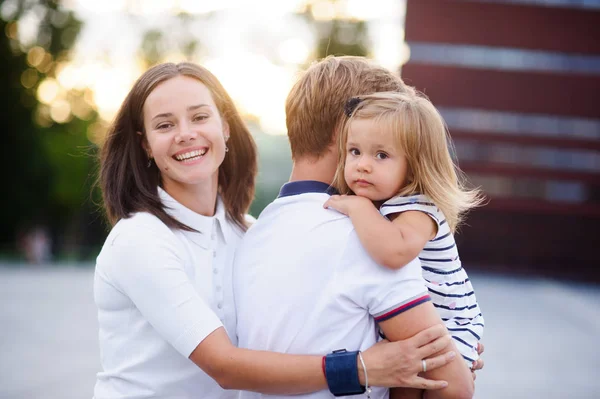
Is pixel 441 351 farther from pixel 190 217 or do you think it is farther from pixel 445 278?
pixel 190 217

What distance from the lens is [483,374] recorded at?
30.0 feet

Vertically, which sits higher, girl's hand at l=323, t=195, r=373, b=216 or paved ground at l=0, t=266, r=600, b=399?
girl's hand at l=323, t=195, r=373, b=216

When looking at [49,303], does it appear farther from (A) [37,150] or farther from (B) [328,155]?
(A) [37,150]

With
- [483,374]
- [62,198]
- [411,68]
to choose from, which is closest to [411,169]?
[483,374]

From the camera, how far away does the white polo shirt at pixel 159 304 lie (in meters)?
1.99

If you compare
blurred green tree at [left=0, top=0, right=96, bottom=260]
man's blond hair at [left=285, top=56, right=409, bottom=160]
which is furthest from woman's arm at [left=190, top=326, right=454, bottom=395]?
blurred green tree at [left=0, top=0, right=96, bottom=260]

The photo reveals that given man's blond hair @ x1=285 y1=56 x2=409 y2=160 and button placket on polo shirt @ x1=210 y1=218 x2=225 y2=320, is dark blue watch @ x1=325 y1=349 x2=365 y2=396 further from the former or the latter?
man's blond hair @ x1=285 y1=56 x2=409 y2=160

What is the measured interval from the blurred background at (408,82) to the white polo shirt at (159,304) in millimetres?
5556

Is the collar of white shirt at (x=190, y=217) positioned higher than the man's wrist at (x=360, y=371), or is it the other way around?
the collar of white shirt at (x=190, y=217)

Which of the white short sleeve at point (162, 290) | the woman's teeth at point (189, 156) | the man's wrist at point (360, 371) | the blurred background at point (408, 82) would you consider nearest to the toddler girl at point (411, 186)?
the man's wrist at point (360, 371)

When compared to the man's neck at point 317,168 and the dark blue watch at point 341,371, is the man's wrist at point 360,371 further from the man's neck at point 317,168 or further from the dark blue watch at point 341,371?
the man's neck at point 317,168

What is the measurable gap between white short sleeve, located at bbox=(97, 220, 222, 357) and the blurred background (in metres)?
5.78

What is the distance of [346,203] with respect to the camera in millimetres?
1915

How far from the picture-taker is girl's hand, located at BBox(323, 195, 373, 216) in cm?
190
